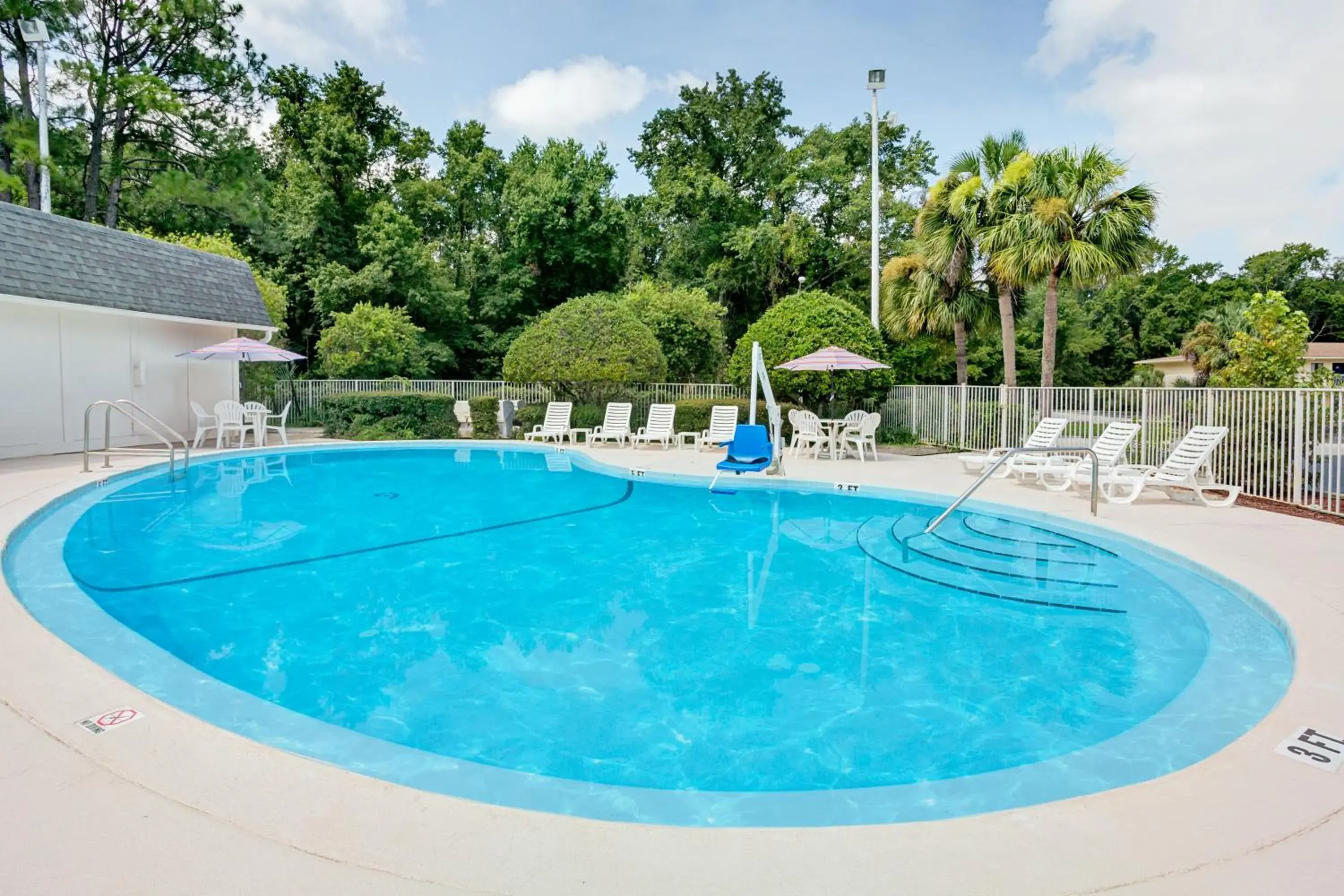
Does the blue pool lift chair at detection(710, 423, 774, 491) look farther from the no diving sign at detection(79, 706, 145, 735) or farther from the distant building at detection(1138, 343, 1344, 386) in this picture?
the distant building at detection(1138, 343, 1344, 386)

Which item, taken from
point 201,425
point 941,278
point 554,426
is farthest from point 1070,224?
point 201,425

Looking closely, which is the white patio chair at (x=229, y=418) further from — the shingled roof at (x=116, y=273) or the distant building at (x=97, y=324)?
the shingled roof at (x=116, y=273)

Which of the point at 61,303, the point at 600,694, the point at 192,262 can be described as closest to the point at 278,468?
the point at 61,303

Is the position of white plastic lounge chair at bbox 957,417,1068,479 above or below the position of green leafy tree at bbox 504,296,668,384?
below

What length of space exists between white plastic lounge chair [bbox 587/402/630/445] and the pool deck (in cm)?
1291

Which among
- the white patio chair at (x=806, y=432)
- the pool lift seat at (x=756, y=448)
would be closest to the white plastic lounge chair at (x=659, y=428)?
the white patio chair at (x=806, y=432)

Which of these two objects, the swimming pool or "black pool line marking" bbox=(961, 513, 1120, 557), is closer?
the swimming pool

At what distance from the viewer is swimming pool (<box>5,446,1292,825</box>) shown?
10.7 ft

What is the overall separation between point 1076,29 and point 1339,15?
18.7ft

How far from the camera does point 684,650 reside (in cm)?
483

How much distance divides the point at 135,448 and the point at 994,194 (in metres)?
17.6

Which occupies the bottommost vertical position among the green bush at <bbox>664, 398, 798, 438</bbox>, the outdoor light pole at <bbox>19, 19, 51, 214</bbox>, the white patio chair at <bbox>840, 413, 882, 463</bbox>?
the white patio chair at <bbox>840, 413, 882, 463</bbox>

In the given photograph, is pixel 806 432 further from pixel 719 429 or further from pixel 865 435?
pixel 719 429

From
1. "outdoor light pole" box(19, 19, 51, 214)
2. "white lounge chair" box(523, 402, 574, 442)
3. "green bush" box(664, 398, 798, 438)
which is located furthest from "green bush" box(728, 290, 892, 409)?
"outdoor light pole" box(19, 19, 51, 214)
